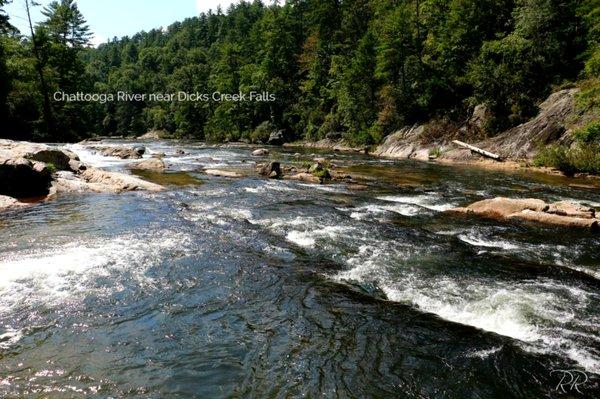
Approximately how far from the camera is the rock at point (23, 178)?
16.1 meters

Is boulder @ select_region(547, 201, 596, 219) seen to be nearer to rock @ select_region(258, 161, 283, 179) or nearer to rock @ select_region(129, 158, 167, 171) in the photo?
rock @ select_region(258, 161, 283, 179)

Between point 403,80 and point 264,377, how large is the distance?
43704mm

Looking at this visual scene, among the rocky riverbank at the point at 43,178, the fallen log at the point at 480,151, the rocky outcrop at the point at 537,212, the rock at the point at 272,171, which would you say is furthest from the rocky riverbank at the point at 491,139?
the rocky riverbank at the point at 43,178

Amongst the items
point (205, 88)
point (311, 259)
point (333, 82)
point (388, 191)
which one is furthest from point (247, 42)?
point (311, 259)

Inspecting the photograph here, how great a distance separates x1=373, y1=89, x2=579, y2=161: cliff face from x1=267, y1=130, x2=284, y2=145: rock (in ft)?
88.8

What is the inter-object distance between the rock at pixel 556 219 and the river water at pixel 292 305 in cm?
60

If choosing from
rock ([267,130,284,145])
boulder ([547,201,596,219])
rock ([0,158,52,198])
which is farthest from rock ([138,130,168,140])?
boulder ([547,201,596,219])

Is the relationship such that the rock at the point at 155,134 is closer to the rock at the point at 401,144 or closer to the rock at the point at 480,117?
the rock at the point at 401,144

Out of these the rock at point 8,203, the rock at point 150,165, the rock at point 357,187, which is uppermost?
the rock at point 8,203

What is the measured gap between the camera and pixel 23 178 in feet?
55.3

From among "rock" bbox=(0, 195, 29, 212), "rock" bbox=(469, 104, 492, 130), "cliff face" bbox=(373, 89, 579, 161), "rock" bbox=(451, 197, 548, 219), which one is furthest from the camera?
"rock" bbox=(469, 104, 492, 130)

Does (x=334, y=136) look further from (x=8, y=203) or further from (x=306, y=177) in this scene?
(x=8, y=203)

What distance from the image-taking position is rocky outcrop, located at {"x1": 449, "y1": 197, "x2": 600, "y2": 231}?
43.3 feet

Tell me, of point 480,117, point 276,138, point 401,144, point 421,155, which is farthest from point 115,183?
point 276,138
